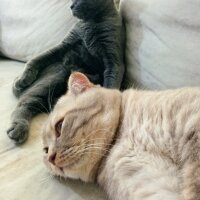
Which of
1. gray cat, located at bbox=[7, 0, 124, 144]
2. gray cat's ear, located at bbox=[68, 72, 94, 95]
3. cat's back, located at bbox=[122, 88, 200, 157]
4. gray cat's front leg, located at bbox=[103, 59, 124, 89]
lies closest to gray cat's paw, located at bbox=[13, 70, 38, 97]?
gray cat, located at bbox=[7, 0, 124, 144]

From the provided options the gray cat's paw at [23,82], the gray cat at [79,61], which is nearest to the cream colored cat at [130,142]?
the gray cat at [79,61]

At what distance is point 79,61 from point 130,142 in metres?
0.70

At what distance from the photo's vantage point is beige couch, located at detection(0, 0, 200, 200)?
1192mm

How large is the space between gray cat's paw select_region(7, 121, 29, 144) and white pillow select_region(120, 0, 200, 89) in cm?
47

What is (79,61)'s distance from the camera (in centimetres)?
177

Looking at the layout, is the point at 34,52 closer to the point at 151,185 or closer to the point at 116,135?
the point at 116,135

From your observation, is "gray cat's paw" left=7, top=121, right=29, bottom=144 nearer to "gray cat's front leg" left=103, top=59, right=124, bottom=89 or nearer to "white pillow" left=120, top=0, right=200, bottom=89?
"gray cat's front leg" left=103, top=59, right=124, bottom=89

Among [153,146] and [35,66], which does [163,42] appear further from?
[35,66]

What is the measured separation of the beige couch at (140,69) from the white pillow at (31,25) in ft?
1.29

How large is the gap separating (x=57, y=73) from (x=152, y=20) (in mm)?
492

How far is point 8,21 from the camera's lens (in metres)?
2.21

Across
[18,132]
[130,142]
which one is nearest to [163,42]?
[130,142]

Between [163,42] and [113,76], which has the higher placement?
[163,42]

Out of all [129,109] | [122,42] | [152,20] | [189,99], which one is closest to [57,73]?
[122,42]
